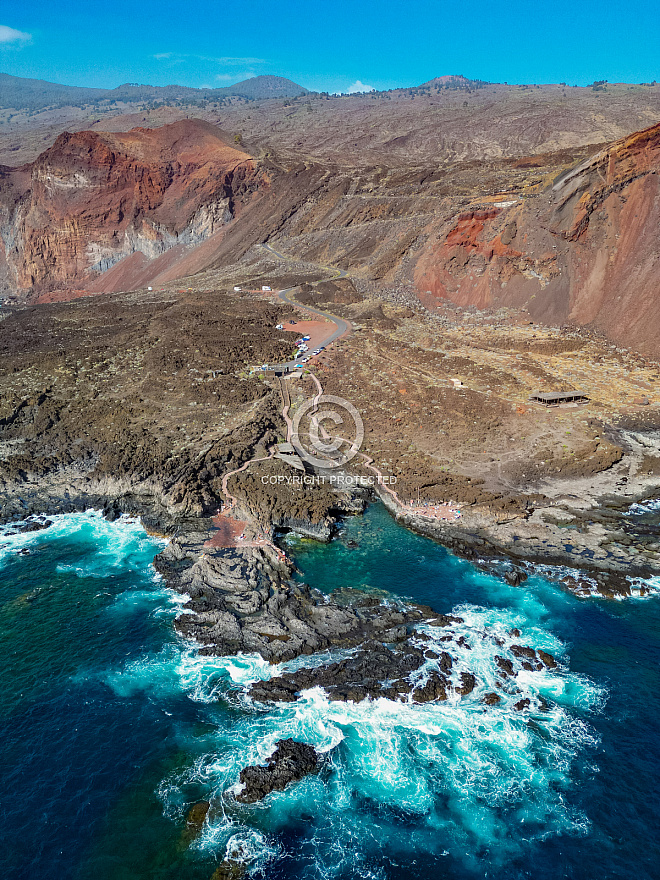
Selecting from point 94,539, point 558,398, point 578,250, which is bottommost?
point 94,539

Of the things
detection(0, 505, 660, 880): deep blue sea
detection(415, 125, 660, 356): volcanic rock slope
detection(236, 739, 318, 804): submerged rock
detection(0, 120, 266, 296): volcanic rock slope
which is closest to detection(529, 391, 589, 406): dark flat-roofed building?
detection(415, 125, 660, 356): volcanic rock slope

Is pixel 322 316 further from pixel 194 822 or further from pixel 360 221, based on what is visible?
pixel 194 822

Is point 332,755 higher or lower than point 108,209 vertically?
lower

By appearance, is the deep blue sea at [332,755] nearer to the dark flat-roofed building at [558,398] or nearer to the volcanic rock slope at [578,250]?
the dark flat-roofed building at [558,398]

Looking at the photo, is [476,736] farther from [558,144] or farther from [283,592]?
[558,144]

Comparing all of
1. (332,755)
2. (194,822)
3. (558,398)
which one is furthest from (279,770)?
(558,398)

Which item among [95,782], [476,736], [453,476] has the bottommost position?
[95,782]

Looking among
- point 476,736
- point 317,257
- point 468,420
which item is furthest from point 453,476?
point 317,257
